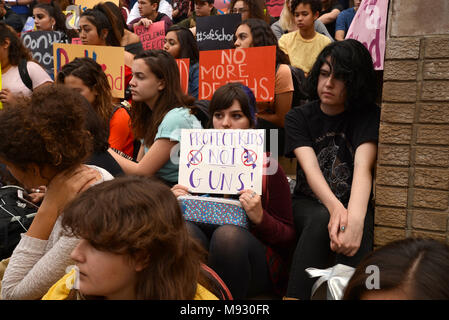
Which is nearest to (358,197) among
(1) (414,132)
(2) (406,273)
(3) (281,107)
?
(1) (414,132)

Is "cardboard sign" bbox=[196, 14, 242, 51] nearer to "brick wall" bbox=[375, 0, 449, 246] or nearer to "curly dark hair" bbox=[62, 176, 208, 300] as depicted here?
"brick wall" bbox=[375, 0, 449, 246]

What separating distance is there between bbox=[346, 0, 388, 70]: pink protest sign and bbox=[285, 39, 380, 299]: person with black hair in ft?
1.49

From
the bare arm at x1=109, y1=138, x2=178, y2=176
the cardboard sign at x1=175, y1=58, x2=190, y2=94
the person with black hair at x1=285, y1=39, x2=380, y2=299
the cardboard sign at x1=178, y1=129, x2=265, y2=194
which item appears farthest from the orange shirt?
the person with black hair at x1=285, y1=39, x2=380, y2=299

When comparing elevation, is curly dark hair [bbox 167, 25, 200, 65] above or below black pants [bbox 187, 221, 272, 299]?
above

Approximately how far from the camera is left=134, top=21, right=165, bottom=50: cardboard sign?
5.59 m

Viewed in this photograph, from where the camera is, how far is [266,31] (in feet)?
13.7

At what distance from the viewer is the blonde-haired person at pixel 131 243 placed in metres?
1.38

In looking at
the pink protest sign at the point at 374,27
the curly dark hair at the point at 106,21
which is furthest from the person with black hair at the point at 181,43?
the pink protest sign at the point at 374,27

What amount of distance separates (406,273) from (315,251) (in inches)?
49.4

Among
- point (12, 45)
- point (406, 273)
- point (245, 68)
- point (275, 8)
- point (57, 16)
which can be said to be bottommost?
point (406, 273)

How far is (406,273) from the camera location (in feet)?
3.80

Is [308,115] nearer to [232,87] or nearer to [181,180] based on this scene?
[232,87]

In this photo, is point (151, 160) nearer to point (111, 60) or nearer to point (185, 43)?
point (111, 60)

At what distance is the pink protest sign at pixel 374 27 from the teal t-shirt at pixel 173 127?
122 cm
